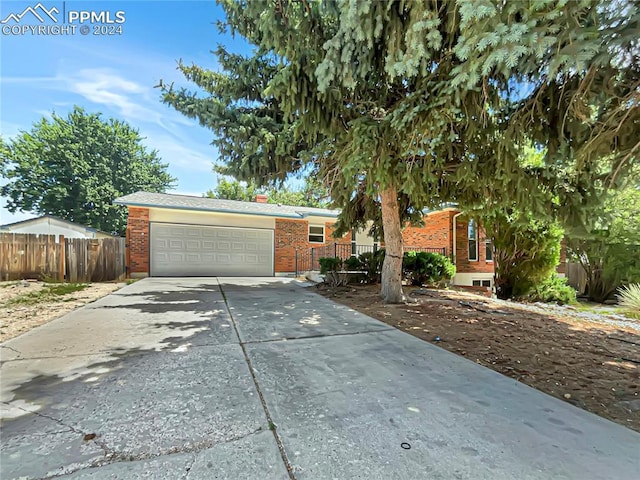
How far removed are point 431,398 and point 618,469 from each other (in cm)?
112

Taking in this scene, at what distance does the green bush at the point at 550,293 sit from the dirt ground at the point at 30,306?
12.7m

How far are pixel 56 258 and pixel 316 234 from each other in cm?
978

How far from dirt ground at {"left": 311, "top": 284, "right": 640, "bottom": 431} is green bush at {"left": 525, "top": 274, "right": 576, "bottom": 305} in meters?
4.10

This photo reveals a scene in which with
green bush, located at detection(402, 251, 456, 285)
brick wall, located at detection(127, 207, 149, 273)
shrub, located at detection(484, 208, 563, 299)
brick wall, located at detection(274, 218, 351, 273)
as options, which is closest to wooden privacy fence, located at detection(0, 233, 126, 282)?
brick wall, located at detection(127, 207, 149, 273)

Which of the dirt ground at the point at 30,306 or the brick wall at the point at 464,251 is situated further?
the brick wall at the point at 464,251

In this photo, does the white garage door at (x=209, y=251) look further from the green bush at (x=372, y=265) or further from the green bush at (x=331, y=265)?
the green bush at (x=372, y=265)

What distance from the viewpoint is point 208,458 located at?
167 cm

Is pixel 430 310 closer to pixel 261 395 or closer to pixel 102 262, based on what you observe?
pixel 261 395

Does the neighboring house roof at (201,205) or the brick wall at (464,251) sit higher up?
the neighboring house roof at (201,205)

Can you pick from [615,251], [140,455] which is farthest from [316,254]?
[615,251]

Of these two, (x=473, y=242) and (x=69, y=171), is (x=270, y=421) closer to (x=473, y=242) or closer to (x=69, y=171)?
(x=473, y=242)

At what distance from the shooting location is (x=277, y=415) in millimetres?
2131

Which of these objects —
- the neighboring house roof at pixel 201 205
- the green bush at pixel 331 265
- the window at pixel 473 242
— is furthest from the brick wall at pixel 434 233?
the green bush at pixel 331 265

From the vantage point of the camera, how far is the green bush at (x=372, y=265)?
9562mm
